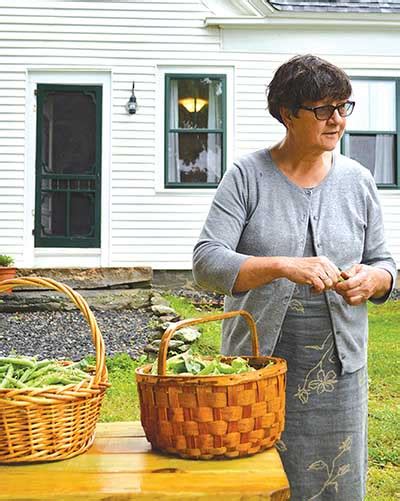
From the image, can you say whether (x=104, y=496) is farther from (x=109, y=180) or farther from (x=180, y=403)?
(x=109, y=180)

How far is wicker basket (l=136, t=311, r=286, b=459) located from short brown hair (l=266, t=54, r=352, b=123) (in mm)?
855

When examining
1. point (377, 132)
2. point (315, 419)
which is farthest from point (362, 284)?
point (377, 132)

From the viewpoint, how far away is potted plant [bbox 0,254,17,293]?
8156 mm

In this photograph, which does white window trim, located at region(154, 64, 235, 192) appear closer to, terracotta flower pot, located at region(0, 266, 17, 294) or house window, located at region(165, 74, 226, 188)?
house window, located at region(165, 74, 226, 188)

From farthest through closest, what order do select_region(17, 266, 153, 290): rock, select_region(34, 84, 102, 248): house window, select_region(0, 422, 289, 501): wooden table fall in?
select_region(34, 84, 102, 248): house window < select_region(17, 266, 153, 290): rock < select_region(0, 422, 289, 501): wooden table

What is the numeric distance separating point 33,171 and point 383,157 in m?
4.71

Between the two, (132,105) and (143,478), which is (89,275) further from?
(143,478)

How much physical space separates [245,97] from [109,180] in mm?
2076

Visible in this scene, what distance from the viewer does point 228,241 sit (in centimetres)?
207

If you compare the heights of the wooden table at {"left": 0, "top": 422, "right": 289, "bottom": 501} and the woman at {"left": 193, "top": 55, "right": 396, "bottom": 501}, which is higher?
the woman at {"left": 193, "top": 55, "right": 396, "bottom": 501}

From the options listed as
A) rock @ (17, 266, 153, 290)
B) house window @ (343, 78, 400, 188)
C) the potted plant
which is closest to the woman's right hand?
the potted plant

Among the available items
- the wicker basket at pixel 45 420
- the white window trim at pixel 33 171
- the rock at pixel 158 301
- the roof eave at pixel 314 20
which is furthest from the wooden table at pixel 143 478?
the roof eave at pixel 314 20

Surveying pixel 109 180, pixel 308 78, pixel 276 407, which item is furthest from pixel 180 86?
pixel 276 407

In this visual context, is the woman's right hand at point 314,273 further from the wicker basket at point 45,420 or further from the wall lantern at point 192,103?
the wall lantern at point 192,103
